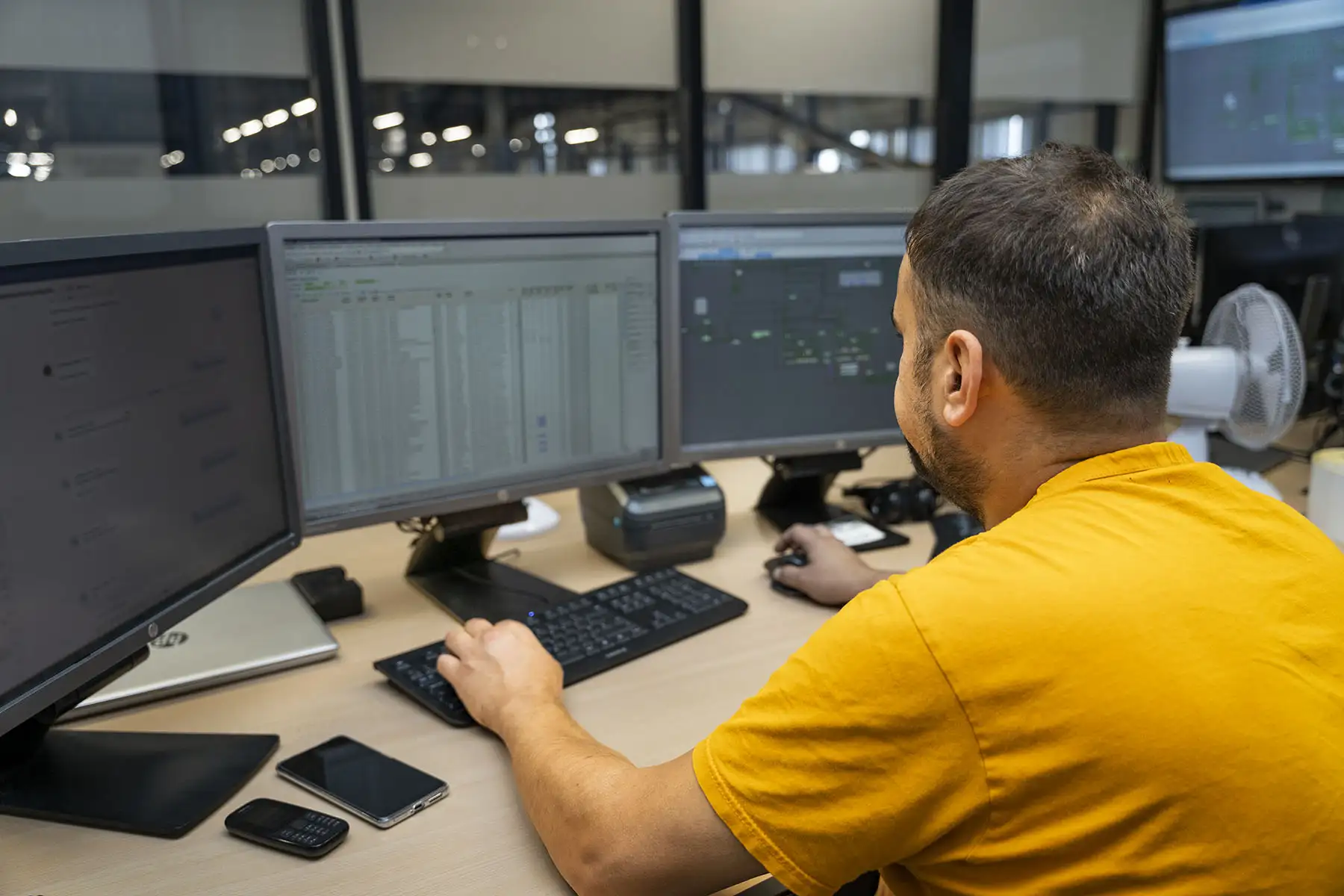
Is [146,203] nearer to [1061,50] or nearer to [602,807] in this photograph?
[602,807]

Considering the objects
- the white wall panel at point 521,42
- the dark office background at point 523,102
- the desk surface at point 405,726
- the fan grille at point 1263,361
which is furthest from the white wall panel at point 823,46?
the desk surface at point 405,726

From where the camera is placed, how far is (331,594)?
4.65ft

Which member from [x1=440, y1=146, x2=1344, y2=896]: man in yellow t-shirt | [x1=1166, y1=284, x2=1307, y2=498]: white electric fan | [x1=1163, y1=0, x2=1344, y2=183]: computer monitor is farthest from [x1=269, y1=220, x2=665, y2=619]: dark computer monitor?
[x1=1163, y1=0, x2=1344, y2=183]: computer monitor

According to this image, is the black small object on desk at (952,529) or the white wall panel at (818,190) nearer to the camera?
the black small object on desk at (952,529)

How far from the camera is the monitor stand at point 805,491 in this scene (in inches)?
70.3

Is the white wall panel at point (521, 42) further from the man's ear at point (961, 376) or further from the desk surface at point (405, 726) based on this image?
the man's ear at point (961, 376)

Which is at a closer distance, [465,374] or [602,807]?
[602,807]

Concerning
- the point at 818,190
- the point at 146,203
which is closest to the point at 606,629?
the point at 146,203

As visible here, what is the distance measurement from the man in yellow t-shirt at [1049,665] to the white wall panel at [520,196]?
2248 millimetres

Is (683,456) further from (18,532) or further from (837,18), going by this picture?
(837,18)

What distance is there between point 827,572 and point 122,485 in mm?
881

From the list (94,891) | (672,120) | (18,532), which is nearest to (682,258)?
(18,532)

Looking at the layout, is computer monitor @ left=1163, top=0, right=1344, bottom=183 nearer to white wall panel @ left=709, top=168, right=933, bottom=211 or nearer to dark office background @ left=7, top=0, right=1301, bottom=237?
dark office background @ left=7, top=0, right=1301, bottom=237

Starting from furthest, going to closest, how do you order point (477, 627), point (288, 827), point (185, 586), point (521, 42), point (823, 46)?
point (823, 46)
point (521, 42)
point (477, 627)
point (185, 586)
point (288, 827)
